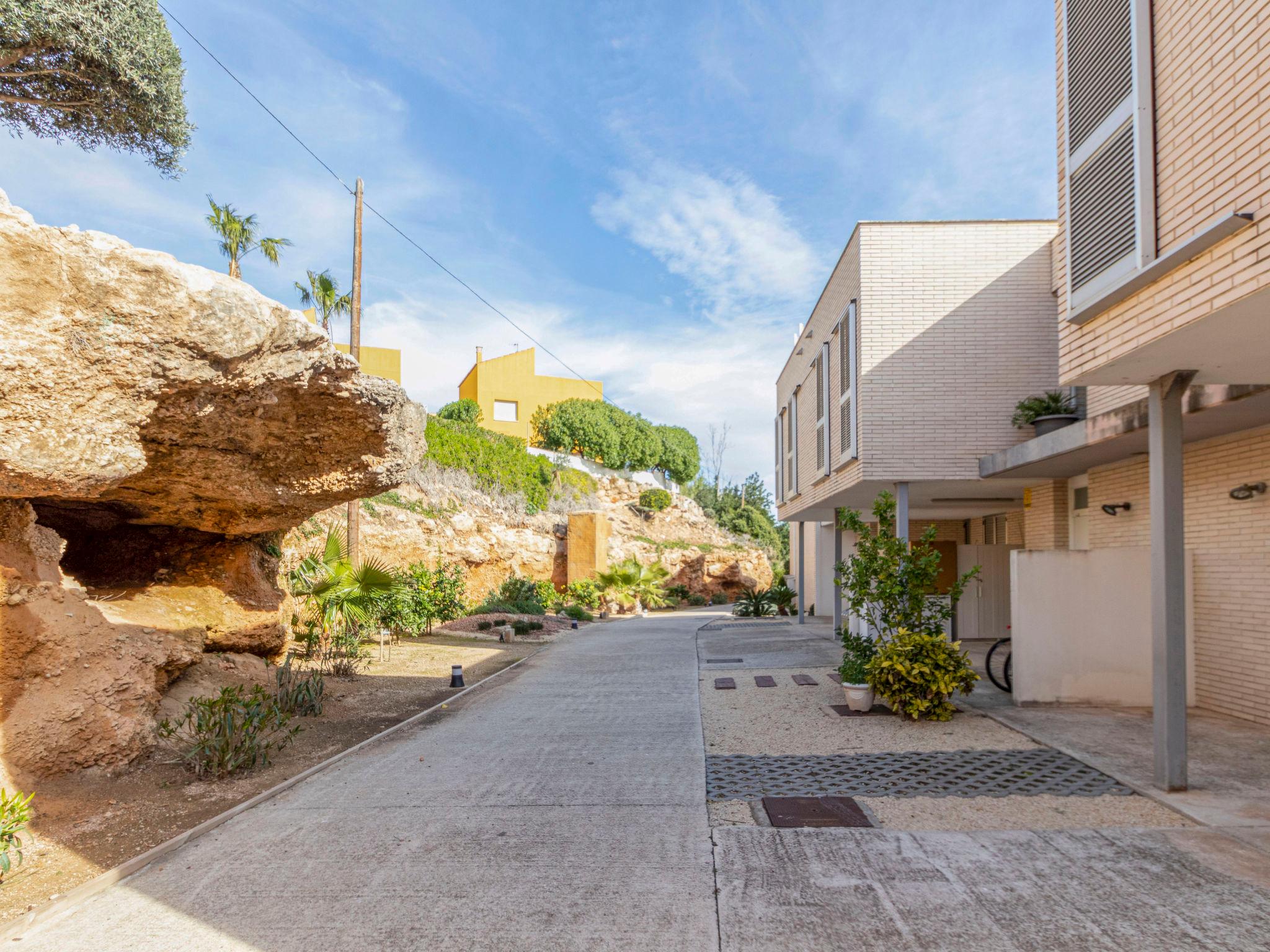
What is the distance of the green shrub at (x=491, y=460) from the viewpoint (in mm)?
25859

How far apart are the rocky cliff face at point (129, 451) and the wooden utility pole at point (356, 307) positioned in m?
6.28

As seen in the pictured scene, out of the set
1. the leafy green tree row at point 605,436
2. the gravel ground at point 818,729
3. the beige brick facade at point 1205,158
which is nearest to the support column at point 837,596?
the gravel ground at point 818,729

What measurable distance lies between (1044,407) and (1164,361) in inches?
212

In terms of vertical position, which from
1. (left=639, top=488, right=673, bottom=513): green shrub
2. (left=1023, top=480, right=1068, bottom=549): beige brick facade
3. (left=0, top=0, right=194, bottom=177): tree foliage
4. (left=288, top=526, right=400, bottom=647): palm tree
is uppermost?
(left=0, top=0, right=194, bottom=177): tree foliage

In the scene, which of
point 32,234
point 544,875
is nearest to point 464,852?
point 544,875

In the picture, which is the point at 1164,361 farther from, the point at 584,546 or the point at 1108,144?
the point at 584,546

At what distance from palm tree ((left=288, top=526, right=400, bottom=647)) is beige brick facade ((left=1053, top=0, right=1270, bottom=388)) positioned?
9.31 m

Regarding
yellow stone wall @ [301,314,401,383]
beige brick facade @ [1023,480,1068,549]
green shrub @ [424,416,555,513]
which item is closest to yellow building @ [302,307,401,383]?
yellow stone wall @ [301,314,401,383]

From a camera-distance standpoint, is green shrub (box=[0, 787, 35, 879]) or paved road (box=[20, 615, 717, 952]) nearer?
paved road (box=[20, 615, 717, 952])

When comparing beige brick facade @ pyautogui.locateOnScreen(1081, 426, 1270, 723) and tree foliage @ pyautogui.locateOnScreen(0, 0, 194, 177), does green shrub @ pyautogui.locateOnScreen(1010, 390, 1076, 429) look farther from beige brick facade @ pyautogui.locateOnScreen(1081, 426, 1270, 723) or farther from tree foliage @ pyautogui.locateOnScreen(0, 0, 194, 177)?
tree foliage @ pyautogui.locateOnScreen(0, 0, 194, 177)

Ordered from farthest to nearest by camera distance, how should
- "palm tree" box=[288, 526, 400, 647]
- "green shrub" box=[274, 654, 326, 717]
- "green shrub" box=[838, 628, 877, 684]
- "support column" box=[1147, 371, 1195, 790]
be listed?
"palm tree" box=[288, 526, 400, 647], "green shrub" box=[838, 628, 877, 684], "green shrub" box=[274, 654, 326, 717], "support column" box=[1147, 371, 1195, 790]

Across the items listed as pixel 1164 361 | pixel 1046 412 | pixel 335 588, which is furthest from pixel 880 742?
pixel 335 588

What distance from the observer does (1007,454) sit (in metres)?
9.76

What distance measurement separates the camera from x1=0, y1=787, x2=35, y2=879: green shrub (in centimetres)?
388
